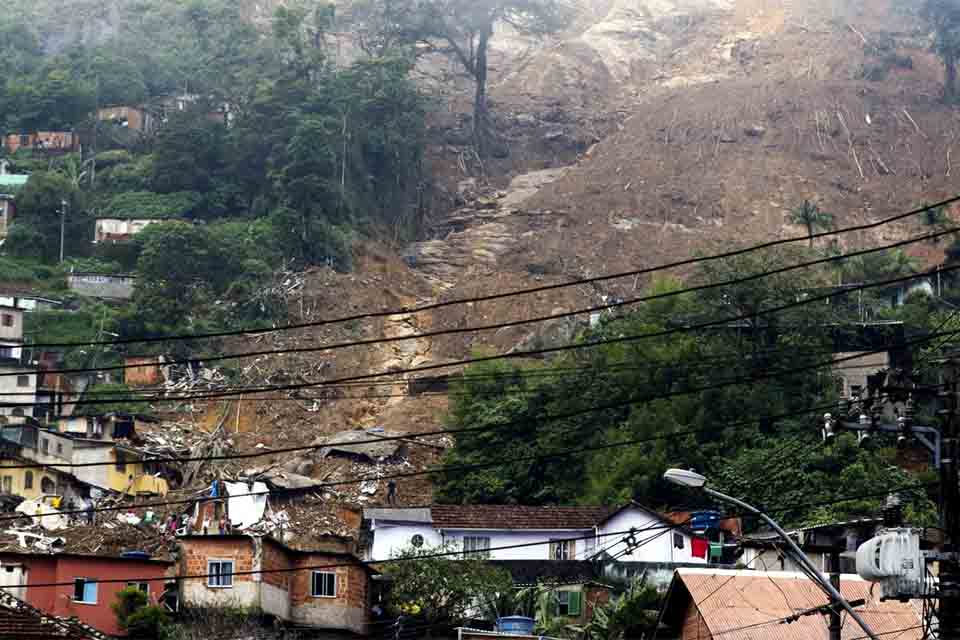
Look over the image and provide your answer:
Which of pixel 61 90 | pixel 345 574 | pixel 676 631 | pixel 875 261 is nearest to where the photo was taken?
pixel 676 631

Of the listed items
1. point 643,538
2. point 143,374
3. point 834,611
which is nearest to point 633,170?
point 143,374

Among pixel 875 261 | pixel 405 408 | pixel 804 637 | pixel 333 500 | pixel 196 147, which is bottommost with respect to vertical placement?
pixel 804 637

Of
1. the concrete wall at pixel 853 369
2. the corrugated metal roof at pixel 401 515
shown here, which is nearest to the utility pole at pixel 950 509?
the corrugated metal roof at pixel 401 515

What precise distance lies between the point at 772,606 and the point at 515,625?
521 inches

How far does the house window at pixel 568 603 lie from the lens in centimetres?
5238

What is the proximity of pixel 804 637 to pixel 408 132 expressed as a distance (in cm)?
6548

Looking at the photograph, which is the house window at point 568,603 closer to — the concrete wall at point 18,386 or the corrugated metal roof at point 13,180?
the concrete wall at point 18,386

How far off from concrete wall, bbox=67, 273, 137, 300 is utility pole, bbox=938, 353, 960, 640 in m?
68.2

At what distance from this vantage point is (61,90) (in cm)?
10538

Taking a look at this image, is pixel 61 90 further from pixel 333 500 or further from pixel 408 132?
pixel 333 500

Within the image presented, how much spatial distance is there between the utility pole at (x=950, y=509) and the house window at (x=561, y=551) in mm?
35008

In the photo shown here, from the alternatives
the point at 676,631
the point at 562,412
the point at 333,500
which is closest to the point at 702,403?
the point at 562,412

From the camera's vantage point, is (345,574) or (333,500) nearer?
(345,574)

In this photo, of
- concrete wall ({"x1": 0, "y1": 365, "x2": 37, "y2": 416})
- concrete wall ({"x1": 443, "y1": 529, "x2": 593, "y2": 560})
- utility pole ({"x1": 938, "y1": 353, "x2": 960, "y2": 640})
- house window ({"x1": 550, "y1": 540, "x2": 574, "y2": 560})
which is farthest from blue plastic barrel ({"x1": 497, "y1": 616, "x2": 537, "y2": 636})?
concrete wall ({"x1": 0, "y1": 365, "x2": 37, "y2": 416})
